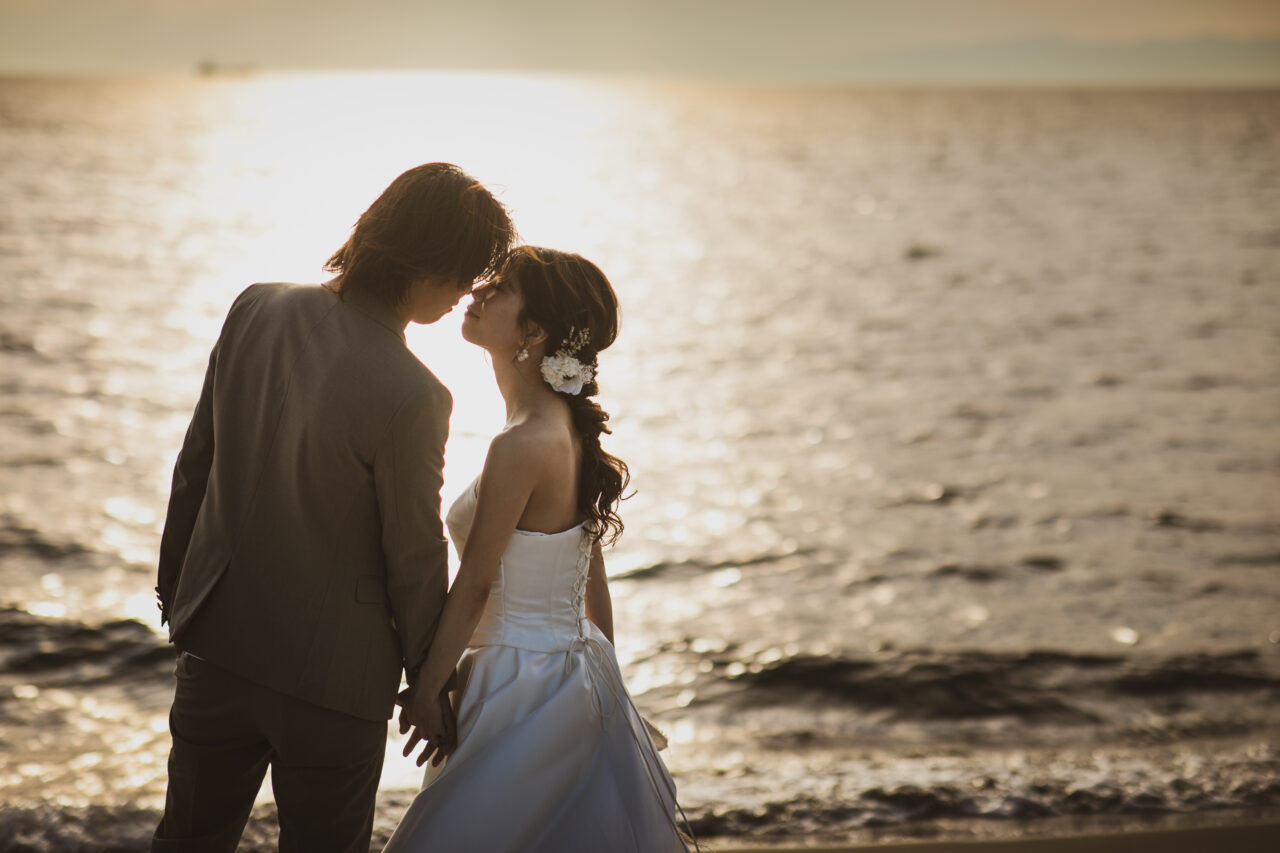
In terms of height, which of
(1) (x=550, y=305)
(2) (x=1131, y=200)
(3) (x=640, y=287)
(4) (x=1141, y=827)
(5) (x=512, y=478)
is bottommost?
(4) (x=1141, y=827)

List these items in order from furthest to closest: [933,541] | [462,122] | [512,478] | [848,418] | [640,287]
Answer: [462,122] < [640,287] < [848,418] < [933,541] < [512,478]

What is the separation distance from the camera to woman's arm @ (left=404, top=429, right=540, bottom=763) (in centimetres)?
268

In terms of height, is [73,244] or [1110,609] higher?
[73,244]

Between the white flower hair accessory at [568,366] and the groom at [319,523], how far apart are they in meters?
0.32

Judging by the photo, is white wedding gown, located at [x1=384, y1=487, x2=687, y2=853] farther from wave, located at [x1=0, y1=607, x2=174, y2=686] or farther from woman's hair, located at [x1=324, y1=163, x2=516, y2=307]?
wave, located at [x1=0, y1=607, x2=174, y2=686]

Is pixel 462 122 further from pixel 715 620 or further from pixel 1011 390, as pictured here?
pixel 715 620

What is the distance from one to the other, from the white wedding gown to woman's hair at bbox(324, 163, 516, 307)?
617mm

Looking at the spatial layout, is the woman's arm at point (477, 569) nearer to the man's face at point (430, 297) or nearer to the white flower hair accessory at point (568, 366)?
the white flower hair accessory at point (568, 366)

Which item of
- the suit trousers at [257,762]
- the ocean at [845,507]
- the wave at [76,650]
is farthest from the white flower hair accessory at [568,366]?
the wave at [76,650]

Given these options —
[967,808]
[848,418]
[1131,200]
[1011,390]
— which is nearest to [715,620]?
[967,808]

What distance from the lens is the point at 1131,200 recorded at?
33.7m

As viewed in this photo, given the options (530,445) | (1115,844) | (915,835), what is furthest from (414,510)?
(1115,844)

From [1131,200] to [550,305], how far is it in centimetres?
3448

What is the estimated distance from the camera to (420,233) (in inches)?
99.0
